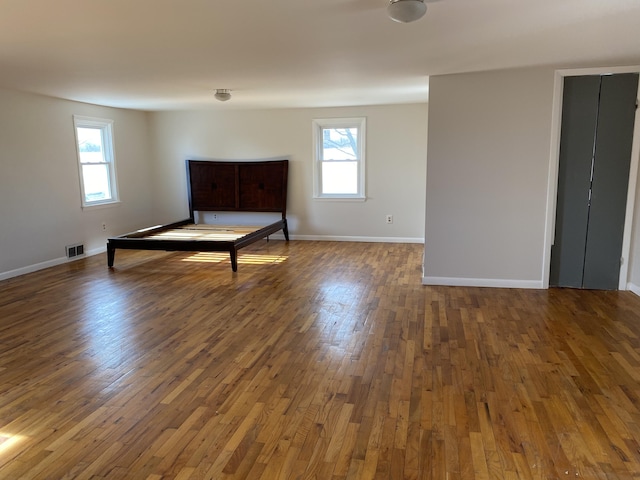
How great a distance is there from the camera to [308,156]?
7520 millimetres

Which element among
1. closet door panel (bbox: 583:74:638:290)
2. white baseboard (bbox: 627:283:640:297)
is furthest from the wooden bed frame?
white baseboard (bbox: 627:283:640:297)

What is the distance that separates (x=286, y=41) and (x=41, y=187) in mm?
4134

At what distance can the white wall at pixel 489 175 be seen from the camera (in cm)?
450

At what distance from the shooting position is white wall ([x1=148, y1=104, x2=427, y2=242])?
7188 mm

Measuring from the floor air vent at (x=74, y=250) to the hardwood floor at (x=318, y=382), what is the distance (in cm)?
137

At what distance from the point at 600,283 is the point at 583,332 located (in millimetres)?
1441

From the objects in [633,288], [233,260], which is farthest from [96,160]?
[633,288]

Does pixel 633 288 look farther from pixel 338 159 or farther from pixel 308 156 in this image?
pixel 308 156

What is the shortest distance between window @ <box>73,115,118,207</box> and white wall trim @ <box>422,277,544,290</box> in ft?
15.8

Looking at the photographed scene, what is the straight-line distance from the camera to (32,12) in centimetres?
255

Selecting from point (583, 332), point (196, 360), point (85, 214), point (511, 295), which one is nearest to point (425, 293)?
point (511, 295)

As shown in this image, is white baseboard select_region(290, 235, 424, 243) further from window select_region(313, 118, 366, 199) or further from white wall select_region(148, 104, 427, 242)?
window select_region(313, 118, 366, 199)

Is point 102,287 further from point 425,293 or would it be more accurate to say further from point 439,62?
point 439,62

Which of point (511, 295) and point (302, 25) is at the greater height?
point (302, 25)
